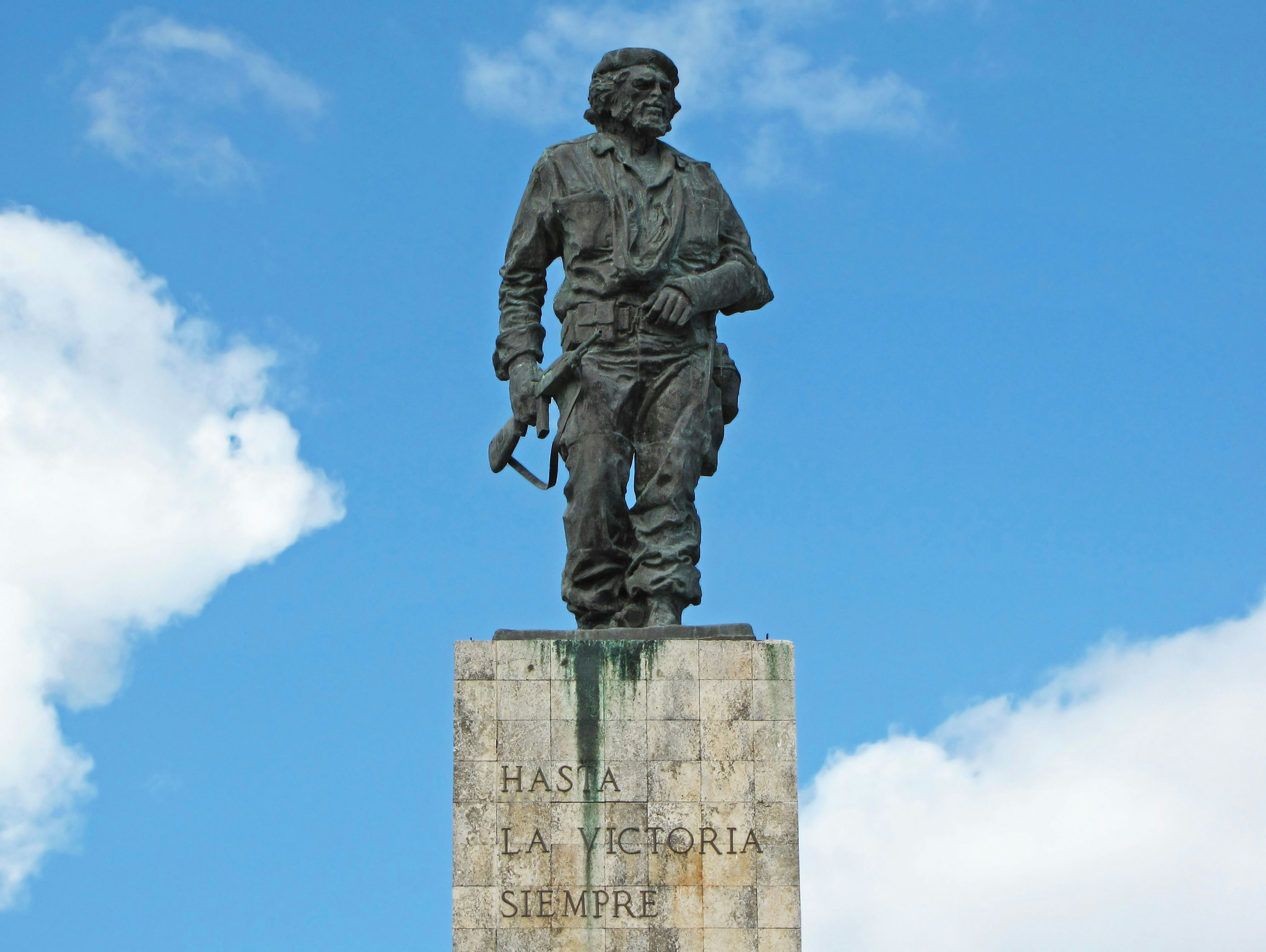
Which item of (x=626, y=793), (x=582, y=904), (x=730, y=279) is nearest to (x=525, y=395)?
(x=730, y=279)

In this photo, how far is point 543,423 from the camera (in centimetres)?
1725

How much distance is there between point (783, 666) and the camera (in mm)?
16125

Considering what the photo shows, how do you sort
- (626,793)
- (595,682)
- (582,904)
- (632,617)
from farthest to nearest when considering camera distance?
(632,617) < (595,682) < (626,793) < (582,904)

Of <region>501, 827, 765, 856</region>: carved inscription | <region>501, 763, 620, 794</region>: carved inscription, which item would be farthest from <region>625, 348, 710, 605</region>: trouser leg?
<region>501, 827, 765, 856</region>: carved inscription

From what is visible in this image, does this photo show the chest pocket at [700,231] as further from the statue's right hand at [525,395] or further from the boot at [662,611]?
the boot at [662,611]

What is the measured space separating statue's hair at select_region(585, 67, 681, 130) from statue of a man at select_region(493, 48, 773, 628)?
0.02m

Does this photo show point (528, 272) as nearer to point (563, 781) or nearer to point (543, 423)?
point (543, 423)

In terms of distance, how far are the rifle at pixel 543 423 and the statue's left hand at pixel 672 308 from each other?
533mm

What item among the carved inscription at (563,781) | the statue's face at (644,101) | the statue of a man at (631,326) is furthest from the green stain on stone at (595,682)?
the statue's face at (644,101)

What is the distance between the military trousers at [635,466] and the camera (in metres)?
16.7

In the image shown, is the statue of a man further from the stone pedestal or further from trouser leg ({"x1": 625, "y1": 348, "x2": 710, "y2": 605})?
the stone pedestal

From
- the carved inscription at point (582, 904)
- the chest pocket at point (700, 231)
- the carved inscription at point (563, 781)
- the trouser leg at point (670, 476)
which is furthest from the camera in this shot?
the chest pocket at point (700, 231)

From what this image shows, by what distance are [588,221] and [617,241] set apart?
1.12ft

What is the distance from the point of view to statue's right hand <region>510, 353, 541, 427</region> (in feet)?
56.9
